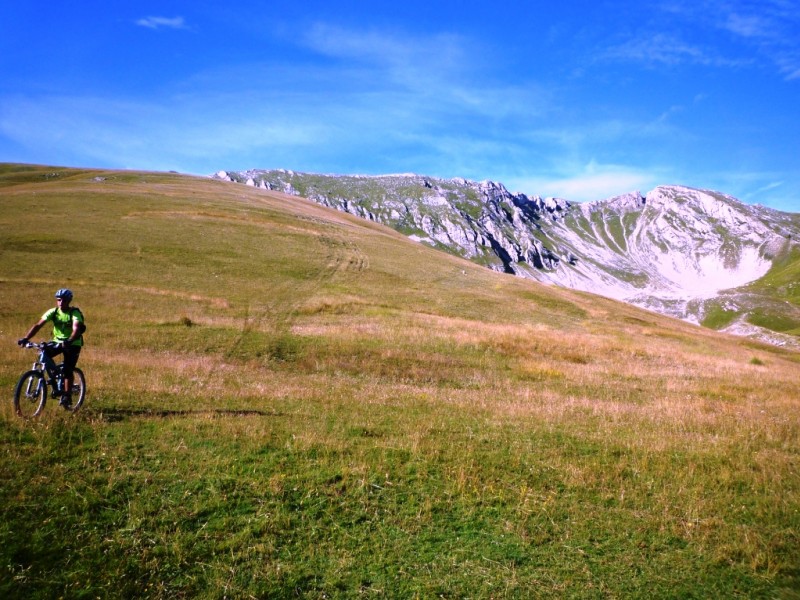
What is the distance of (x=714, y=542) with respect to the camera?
8945mm

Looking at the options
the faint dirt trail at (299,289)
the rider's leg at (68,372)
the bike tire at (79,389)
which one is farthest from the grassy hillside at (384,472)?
the faint dirt trail at (299,289)

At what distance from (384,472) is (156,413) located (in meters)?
7.76

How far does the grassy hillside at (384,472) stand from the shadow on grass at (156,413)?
0.41 feet

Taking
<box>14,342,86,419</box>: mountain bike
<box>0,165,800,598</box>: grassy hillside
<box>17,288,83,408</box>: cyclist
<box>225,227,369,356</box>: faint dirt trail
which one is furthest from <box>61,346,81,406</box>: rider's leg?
<box>225,227,369,356</box>: faint dirt trail

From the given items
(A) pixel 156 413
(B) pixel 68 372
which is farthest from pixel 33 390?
(A) pixel 156 413

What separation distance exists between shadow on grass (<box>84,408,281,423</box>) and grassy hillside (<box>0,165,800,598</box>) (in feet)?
0.41

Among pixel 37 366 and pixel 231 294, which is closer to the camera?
pixel 37 366

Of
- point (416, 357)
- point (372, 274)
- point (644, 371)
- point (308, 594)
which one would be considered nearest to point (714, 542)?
point (308, 594)

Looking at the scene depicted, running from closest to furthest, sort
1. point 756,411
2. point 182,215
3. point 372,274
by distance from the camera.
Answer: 1. point 756,411
2. point 372,274
3. point 182,215

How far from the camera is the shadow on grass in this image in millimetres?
12975

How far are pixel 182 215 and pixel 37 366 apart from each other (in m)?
67.6

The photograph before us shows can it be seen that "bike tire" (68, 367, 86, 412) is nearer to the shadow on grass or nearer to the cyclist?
the cyclist

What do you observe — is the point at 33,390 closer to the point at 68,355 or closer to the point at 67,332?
the point at 68,355

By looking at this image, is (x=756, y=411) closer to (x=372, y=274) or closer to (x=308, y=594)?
(x=308, y=594)
